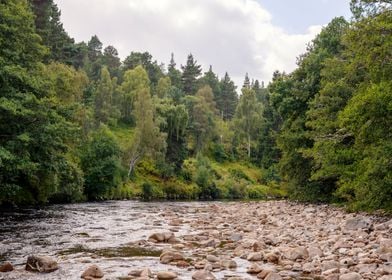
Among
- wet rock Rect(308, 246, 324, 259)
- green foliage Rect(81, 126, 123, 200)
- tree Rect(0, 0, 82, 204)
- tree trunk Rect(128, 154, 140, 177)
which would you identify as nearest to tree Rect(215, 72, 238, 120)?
tree trunk Rect(128, 154, 140, 177)

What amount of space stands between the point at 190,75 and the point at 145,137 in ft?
257

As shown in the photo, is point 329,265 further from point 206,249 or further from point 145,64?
point 145,64

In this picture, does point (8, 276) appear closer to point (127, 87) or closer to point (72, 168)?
point (72, 168)

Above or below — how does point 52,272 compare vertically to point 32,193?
below

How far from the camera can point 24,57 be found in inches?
1241

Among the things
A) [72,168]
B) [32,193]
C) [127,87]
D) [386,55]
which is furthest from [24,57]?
[127,87]

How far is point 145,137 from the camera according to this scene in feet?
225

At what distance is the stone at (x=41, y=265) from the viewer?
12.9 meters

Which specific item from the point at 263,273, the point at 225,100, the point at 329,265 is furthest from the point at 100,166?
the point at 225,100

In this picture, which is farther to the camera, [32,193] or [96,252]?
[32,193]

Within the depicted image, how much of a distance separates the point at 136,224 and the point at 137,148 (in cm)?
4387

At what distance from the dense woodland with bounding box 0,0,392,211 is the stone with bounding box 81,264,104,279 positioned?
11.3 m

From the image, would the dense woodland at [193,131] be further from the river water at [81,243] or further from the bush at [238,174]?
the river water at [81,243]

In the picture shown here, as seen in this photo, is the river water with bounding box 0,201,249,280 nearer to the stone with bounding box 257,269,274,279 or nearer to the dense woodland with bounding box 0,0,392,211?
the stone with bounding box 257,269,274,279
